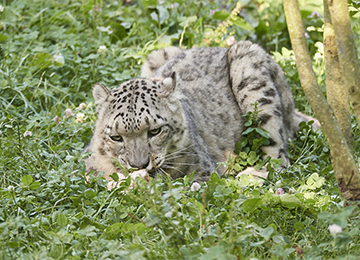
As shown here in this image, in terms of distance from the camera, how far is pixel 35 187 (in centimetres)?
428

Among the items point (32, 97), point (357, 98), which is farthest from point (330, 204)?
point (32, 97)

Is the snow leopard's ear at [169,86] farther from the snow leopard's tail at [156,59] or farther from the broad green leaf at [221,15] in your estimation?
the broad green leaf at [221,15]

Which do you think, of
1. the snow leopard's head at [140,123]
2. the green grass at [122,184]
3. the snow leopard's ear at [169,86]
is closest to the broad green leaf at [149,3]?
the green grass at [122,184]

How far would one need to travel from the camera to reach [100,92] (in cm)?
534

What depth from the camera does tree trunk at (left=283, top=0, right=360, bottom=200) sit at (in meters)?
3.50

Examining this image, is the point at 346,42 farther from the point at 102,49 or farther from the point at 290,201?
the point at 102,49

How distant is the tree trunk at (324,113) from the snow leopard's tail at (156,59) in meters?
4.09

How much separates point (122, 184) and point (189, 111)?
1895 millimetres

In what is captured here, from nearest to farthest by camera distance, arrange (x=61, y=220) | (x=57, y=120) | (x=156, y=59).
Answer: (x=61, y=220), (x=57, y=120), (x=156, y=59)

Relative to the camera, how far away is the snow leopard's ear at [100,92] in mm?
5309

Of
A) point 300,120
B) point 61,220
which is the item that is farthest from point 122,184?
point 300,120

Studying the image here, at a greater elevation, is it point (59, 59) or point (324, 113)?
point (324, 113)

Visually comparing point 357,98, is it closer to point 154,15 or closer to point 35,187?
point 35,187

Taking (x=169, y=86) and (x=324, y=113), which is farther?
(x=169, y=86)
